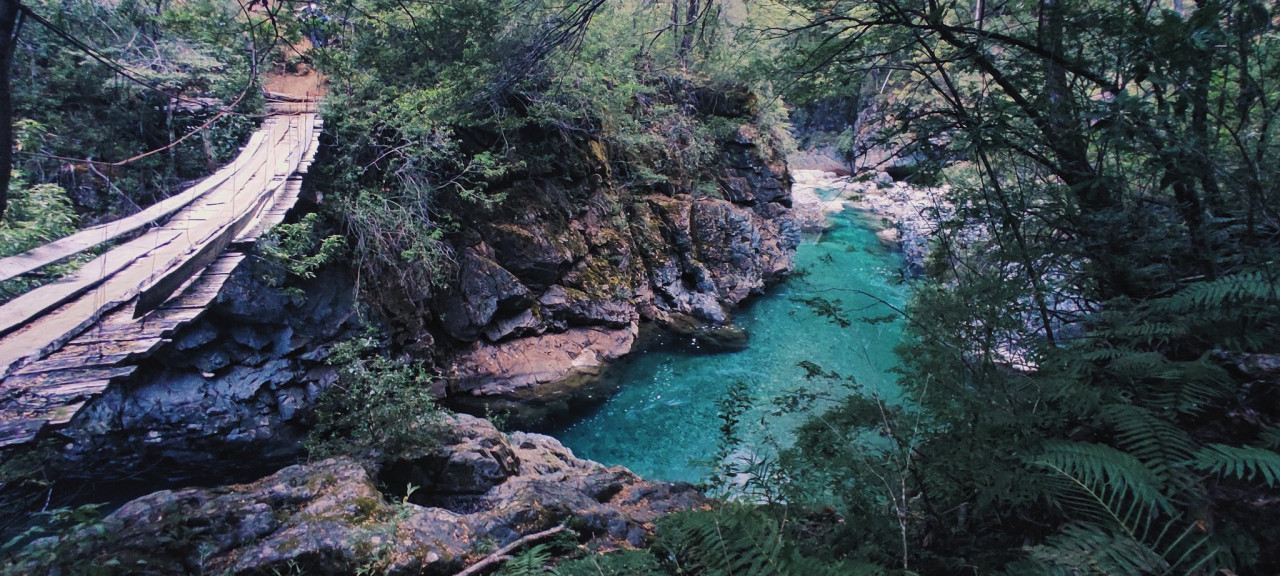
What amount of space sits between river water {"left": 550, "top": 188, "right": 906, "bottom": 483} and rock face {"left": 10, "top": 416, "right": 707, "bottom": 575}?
2.42 m

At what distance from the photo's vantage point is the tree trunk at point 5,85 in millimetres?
1759

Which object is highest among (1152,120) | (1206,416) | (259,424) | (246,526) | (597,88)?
(597,88)

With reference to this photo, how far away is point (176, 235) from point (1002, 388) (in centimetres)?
587

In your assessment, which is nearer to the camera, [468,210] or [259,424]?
[259,424]

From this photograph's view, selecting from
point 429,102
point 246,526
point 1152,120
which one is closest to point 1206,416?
point 1152,120

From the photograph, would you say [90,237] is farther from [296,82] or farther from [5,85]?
[296,82]

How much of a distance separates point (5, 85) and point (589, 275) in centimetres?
893

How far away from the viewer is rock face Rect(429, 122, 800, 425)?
29.1ft

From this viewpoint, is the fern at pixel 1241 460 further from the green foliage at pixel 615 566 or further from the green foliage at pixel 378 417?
the green foliage at pixel 378 417

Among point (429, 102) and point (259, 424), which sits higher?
point (429, 102)

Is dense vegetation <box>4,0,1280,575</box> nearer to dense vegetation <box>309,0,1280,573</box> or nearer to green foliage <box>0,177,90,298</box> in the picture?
dense vegetation <box>309,0,1280,573</box>

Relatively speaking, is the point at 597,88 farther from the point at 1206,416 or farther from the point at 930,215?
the point at 1206,416

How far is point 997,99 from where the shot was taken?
2801mm

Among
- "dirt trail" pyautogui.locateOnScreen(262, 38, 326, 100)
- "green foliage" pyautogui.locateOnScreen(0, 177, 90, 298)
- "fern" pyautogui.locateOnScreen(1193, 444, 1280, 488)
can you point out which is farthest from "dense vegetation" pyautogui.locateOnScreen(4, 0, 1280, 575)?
"dirt trail" pyautogui.locateOnScreen(262, 38, 326, 100)
